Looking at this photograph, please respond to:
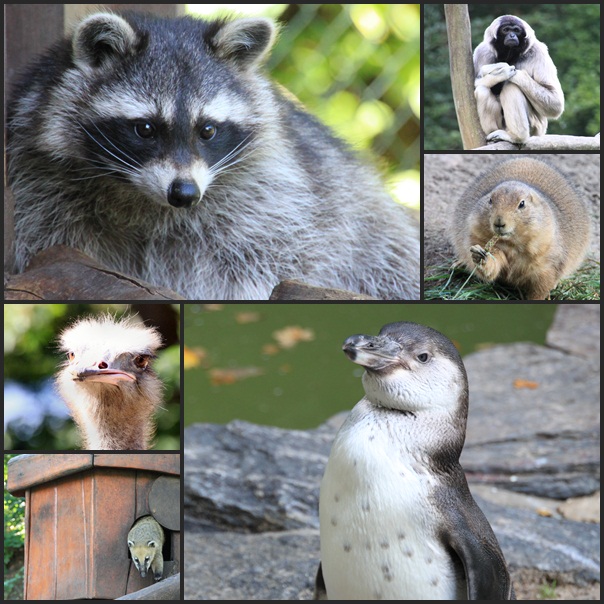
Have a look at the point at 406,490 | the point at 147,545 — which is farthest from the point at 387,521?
the point at 147,545

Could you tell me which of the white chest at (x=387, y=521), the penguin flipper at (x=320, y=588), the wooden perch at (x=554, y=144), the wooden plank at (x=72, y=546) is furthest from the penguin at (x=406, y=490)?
the wooden perch at (x=554, y=144)

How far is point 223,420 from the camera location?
4.54 metres

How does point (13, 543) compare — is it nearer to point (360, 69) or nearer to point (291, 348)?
point (291, 348)

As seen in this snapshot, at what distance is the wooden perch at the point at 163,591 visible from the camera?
2506 millimetres

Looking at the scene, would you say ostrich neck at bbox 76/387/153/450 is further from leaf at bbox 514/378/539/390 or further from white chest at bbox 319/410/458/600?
leaf at bbox 514/378/539/390

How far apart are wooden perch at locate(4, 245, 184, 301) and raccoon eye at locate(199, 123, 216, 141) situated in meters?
0.57

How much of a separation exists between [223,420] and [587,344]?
2.24 metres

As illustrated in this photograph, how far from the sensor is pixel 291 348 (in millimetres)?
5004

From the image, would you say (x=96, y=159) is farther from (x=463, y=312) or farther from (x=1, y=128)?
(x=463, y=312)

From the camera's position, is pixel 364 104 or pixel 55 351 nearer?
pixel 55 351

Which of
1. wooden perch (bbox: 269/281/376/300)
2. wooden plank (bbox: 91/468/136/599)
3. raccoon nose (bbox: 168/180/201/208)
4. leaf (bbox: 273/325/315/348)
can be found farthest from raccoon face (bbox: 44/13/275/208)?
leaf (bbox: 273/325/315/348)

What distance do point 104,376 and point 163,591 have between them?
0.70 metres

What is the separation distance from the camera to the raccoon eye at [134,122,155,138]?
2805 mm

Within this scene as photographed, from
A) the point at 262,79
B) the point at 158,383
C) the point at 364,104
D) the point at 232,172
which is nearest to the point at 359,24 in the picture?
the point at 364,104
